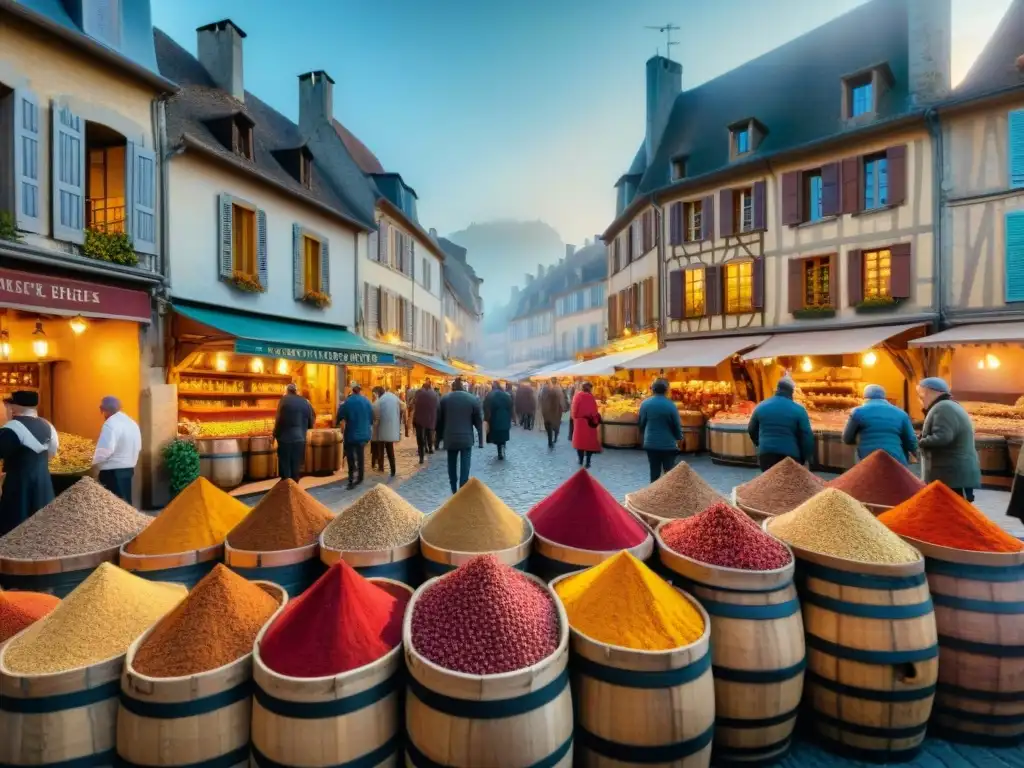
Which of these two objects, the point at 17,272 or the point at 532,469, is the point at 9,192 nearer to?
the point at 17,272

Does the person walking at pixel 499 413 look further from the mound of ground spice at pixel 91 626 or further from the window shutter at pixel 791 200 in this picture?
the window shutter at pixel 791 200

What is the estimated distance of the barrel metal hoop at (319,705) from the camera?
1716 millimetres

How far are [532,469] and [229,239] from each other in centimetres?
705

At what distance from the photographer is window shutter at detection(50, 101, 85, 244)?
6891 millimetres

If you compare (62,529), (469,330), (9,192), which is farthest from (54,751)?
(469,330)

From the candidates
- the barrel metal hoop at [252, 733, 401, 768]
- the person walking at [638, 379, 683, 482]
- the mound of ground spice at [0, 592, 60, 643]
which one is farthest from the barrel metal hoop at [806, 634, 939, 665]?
the person walking at [638, 379, 683, 482]

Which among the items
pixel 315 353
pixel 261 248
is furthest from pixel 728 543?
pixel 261 248

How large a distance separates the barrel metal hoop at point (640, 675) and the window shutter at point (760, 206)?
1577cm

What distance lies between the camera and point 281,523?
112 inches

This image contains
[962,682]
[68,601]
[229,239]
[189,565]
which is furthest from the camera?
[229,239]

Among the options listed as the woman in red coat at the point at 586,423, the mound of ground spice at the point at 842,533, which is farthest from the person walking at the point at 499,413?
the mound of ground spice at the point at 842,533

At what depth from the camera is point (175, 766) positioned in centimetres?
176

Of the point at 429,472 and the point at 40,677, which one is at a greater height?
the point at 40,677

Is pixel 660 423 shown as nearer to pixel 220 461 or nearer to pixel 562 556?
pixel 562 556
